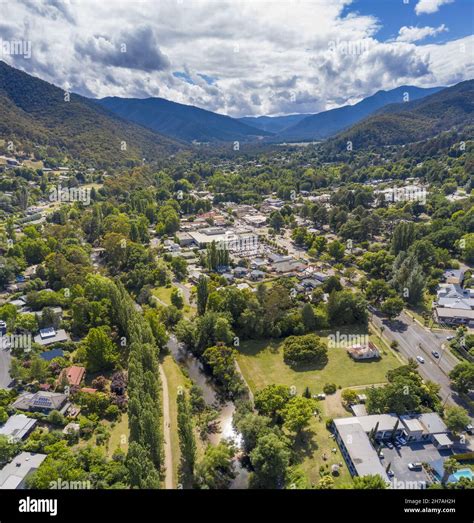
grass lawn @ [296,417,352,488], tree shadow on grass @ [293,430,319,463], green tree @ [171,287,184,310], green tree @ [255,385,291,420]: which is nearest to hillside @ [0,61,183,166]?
green tree @ [171,287,184,310]

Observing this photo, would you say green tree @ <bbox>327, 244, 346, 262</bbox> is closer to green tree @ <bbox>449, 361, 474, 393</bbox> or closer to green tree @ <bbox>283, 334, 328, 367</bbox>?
green tree @ <bbox>283, 334, 328, 367</bbox>

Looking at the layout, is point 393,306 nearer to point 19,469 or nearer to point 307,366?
point 307,366

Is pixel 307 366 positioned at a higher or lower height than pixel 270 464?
higher

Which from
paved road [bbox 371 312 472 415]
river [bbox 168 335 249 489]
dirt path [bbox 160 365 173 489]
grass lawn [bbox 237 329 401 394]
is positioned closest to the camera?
dirt path [bbox 160 365 173 489]

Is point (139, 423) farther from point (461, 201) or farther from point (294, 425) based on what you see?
point (461, 201)

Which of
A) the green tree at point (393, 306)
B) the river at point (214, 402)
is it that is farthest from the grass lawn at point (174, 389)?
the green tree at point (393, 306)

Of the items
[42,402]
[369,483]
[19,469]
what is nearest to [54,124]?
[42,402]

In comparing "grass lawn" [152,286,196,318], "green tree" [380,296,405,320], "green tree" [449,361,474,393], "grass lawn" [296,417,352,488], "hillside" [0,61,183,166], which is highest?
"hillside" [0,61,183,166]
